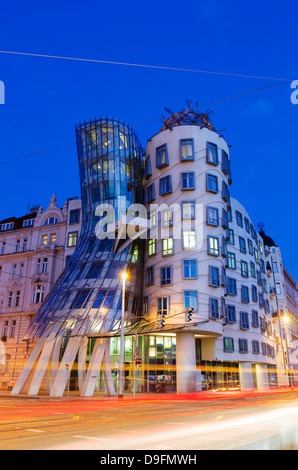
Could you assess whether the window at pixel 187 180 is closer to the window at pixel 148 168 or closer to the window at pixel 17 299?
the window at pixel 148 168

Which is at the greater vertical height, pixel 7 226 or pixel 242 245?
pixel 7 226

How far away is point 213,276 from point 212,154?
1420cm

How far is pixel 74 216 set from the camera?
2191 inches

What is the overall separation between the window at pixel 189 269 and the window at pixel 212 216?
476cm

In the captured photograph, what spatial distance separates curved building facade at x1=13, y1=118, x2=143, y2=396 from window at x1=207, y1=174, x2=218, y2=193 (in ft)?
29.7

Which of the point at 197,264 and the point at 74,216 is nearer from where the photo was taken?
the point at 197,264

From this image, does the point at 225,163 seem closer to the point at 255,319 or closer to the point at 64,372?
the point at 255,319

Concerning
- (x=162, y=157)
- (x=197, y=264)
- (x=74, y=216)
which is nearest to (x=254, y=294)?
(x=197, y=264)

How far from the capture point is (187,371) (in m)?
39.5

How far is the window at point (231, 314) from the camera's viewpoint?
49806 mm

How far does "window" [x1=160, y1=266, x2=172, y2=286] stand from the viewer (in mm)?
42812

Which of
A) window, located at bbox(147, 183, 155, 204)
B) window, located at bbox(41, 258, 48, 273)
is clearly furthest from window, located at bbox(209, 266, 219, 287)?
window, located at bbox(41, 258, 48, 273)

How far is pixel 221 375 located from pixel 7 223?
39326 millimetres
